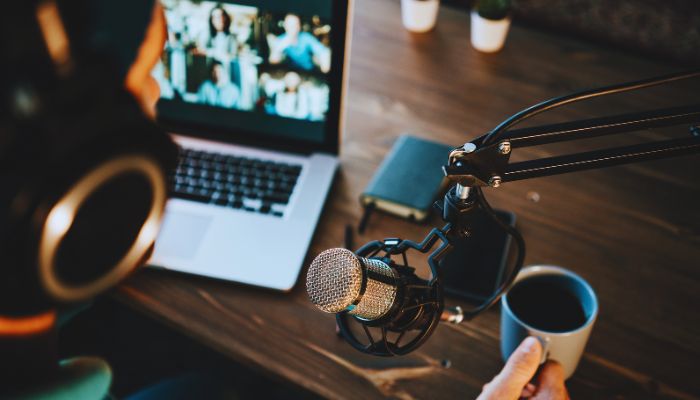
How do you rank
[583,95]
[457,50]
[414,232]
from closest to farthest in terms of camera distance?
1. [583,95]
2. [414,232]
3. [457,50]

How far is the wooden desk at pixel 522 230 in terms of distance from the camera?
2.59ft

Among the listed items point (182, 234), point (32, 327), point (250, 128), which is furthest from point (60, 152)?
point (250, 128)

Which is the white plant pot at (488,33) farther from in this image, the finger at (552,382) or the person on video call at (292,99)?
the finger at (552,382)

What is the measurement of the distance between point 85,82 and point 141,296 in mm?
577

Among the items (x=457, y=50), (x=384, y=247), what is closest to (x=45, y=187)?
(x=384, y=247)

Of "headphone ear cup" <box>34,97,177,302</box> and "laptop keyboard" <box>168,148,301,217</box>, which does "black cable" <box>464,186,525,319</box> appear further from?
"laptop keyboard" <box>168,148,301,217</box>

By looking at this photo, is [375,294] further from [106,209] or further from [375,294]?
[106,209]

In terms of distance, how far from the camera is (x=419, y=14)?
1325 mm

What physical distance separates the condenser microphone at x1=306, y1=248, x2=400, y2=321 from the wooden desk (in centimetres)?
27

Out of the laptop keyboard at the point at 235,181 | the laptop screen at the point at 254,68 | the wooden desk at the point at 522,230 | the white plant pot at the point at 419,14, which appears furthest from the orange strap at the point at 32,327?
the white plant pot at the point at 419,14

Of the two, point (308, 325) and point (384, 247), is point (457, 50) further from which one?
point (384, 247)

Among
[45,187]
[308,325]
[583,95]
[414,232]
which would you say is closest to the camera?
[45,187]

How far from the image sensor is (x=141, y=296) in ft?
2.84

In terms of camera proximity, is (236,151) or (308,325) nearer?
(308,325)
